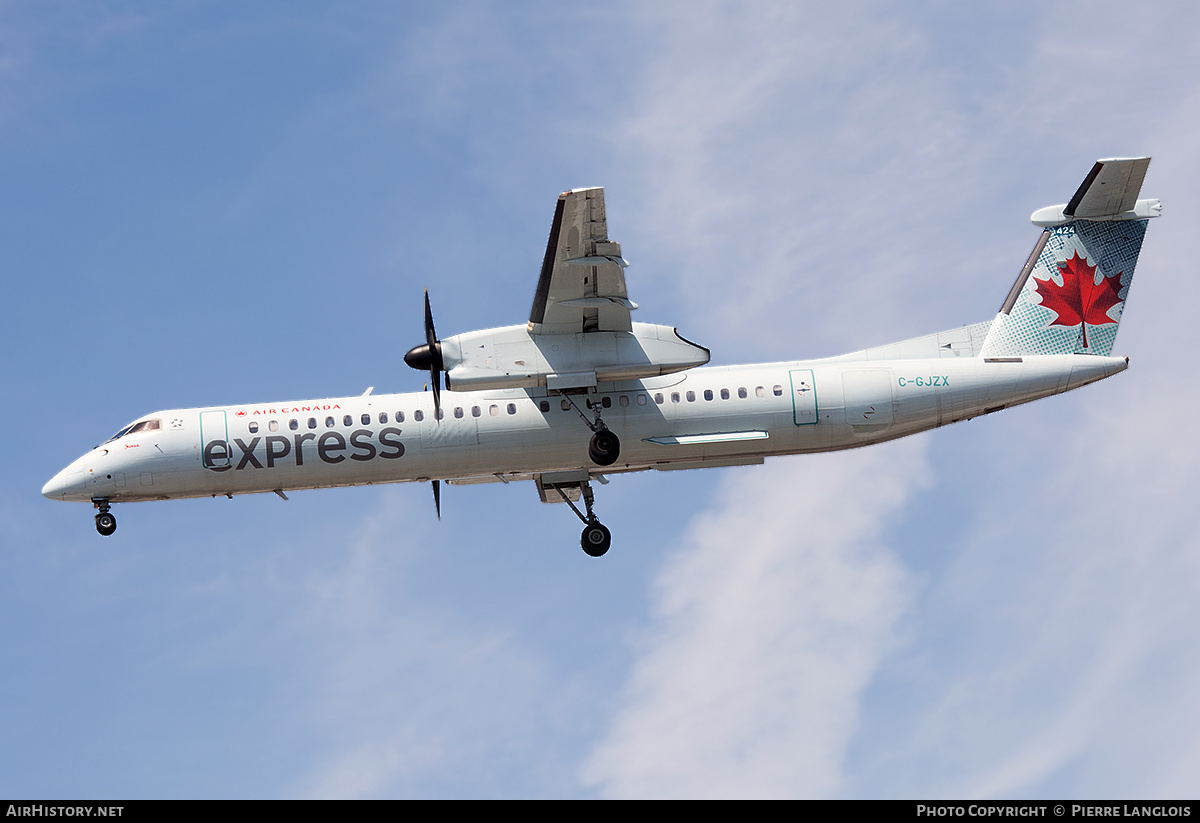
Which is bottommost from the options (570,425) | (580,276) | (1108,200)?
(570,425)

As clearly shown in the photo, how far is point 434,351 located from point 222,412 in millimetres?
5898

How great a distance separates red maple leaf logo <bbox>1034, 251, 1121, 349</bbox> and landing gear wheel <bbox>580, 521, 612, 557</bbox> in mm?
12119

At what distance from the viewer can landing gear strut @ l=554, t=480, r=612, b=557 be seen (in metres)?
31.7

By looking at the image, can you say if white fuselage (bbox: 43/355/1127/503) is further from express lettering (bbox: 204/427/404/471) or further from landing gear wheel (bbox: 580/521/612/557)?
landing gear wheel (bbox: 580/521/612/557)

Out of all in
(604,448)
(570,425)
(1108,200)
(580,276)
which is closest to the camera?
(580,276)

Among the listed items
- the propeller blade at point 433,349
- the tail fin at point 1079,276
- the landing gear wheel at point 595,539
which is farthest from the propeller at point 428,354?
the tail fin at point 1079,276

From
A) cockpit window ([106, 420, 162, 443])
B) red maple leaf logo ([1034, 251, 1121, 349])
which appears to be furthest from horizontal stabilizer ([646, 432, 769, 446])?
cockpit window ([106, 420, 162, 443])

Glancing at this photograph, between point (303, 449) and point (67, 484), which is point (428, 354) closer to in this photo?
point (303, 449)

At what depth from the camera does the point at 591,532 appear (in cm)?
3172

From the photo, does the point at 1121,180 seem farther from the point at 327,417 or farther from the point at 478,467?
the point at 327,417

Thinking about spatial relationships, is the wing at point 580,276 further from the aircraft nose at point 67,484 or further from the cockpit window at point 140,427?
the aircraft nose at point 67,484

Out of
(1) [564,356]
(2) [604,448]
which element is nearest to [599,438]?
(2) [604,448]

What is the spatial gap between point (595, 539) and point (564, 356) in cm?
556
